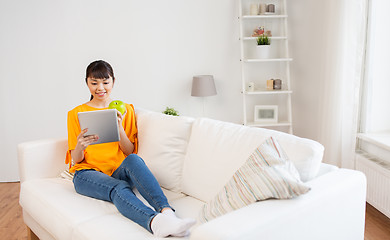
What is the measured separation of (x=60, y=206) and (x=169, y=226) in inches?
28.7

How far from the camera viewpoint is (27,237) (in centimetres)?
276

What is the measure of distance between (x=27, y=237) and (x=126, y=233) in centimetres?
134

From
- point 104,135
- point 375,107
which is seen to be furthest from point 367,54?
point 104,135

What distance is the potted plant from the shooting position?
3.92 m

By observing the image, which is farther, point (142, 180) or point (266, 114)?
point (266, 114)

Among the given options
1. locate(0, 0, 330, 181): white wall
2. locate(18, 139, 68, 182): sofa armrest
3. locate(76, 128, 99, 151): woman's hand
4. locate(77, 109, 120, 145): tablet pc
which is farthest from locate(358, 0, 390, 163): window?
locate(18, 139, 68, 182): sofa armrest

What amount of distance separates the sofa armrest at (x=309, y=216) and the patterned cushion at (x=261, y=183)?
0.15 feet

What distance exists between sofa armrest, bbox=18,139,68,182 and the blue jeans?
36 centimetres

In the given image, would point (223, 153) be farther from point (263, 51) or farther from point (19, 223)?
point (263, 51)

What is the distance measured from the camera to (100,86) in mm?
2475

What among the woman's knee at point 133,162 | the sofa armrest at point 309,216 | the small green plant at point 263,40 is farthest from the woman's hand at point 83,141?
the small green plant at point 263,40

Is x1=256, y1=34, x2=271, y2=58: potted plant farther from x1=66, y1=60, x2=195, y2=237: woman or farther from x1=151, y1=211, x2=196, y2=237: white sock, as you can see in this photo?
x1=151, y1=211, x2=196, y2=237: white sock

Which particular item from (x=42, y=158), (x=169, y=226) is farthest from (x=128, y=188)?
(x=42, y=158)

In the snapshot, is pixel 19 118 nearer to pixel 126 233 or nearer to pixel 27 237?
pixel 27 237
